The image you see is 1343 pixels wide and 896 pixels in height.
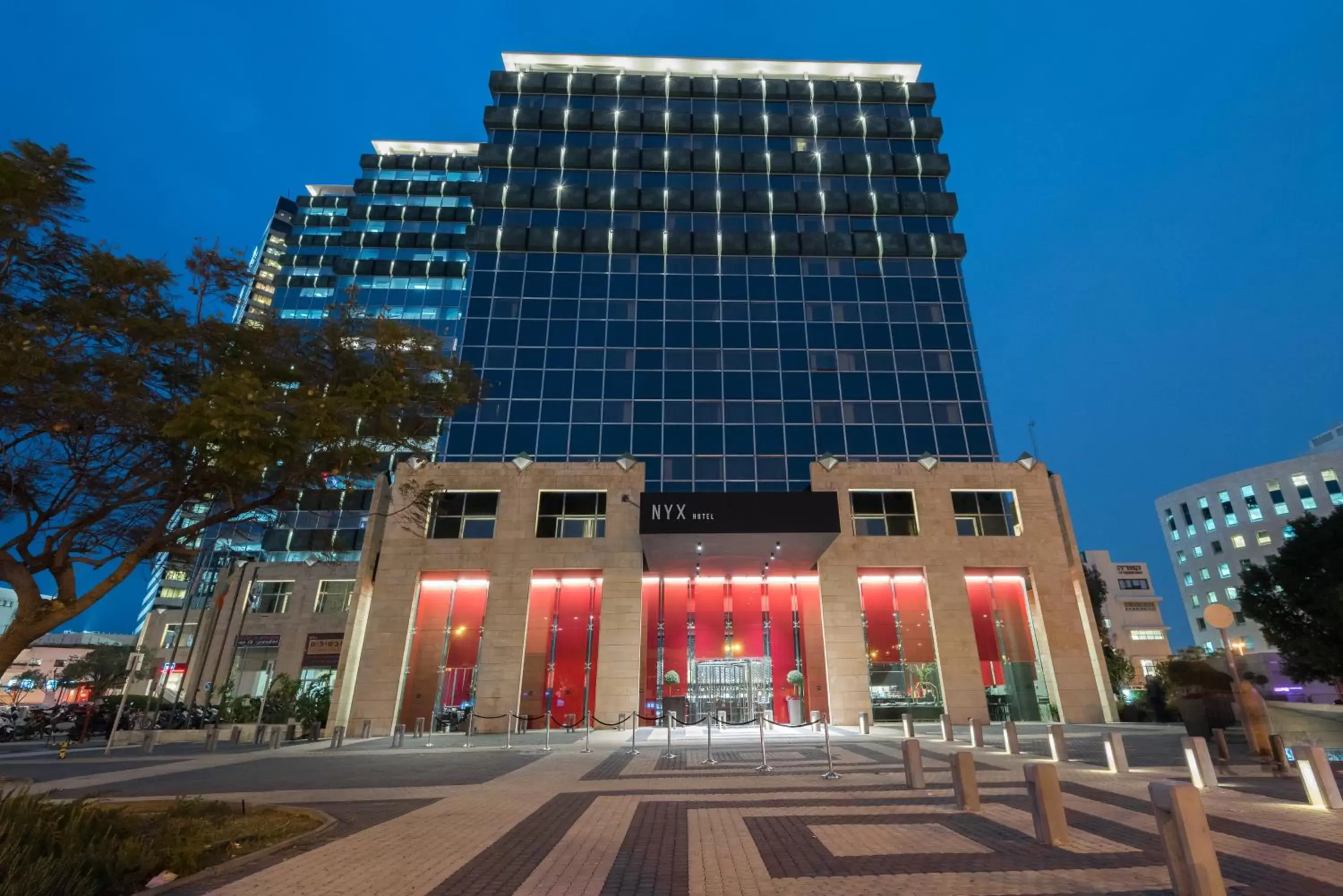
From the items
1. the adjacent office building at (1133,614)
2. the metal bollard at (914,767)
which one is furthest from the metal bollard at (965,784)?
the adjacent office building at (1133,614)

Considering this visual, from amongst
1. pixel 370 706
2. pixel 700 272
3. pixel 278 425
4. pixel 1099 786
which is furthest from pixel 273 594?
pixel 1099 786

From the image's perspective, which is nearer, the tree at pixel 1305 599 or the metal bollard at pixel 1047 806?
the metal bollard at pixel 1047 806

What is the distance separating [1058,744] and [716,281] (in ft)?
125

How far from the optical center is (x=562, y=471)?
111 feet

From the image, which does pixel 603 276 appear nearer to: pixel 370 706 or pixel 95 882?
pixel 370 706

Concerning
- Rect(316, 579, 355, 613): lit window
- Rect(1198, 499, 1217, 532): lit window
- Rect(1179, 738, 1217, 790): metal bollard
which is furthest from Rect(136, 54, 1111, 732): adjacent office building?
Rect(1198, 499, 1217, 532): lit window

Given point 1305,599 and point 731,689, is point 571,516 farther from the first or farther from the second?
point 1305,599

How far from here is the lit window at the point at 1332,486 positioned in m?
84.5

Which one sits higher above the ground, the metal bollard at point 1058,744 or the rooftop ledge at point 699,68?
the rooftop ledge at point 699,68

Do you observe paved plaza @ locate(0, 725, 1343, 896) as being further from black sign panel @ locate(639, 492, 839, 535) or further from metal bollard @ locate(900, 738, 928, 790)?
black sign panel @ locate(639, 492, 839, 535)

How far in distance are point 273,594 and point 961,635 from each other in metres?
52.1

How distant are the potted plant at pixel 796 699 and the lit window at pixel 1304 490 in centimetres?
9708

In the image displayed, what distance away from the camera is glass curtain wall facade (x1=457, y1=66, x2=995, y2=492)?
137 feet

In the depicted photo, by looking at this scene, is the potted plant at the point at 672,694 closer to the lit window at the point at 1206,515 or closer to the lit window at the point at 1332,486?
the lit window at the point at 1332,486
